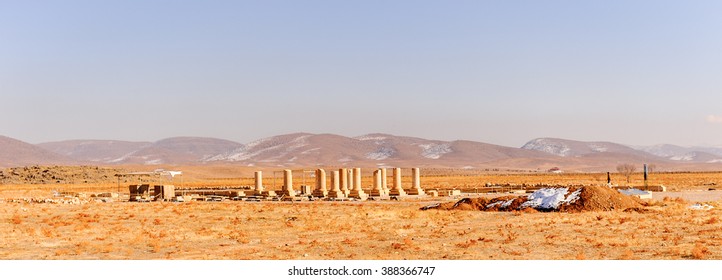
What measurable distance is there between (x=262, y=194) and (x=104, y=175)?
5764cm

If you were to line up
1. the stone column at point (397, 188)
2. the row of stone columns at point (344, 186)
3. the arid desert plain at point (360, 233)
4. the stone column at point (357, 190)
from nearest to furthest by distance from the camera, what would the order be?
the arid desert plain at point (360, 233)
the stone column at point (357, 190)
the row of stone columns at point (344, 186)
the stone column at point (397, 188)

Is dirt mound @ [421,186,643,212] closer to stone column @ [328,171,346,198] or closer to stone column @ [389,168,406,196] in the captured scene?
stone column @ [328,171,346,198]

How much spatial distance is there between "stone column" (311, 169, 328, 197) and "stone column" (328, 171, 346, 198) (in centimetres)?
42

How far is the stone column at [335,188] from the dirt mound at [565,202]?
1193 cm

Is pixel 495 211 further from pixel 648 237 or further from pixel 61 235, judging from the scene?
pixel 61 235

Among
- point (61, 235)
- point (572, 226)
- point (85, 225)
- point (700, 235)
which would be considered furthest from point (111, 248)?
point (700, 235)

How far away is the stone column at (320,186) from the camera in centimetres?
4462

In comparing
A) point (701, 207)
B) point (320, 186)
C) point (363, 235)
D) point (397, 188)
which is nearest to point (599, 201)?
point (701, 207)

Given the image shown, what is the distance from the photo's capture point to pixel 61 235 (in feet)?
77.4

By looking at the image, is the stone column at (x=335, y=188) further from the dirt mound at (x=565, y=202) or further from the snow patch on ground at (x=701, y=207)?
the snow patch on ground at (x=701, y=207)

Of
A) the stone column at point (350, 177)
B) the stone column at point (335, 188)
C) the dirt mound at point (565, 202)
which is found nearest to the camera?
the dirt mound at point (565, 202)

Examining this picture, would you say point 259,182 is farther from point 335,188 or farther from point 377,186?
point 377,186

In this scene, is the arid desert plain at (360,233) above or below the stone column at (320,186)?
below

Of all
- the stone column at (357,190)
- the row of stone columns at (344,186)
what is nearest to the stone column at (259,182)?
the row of stone columns at (344,186)
